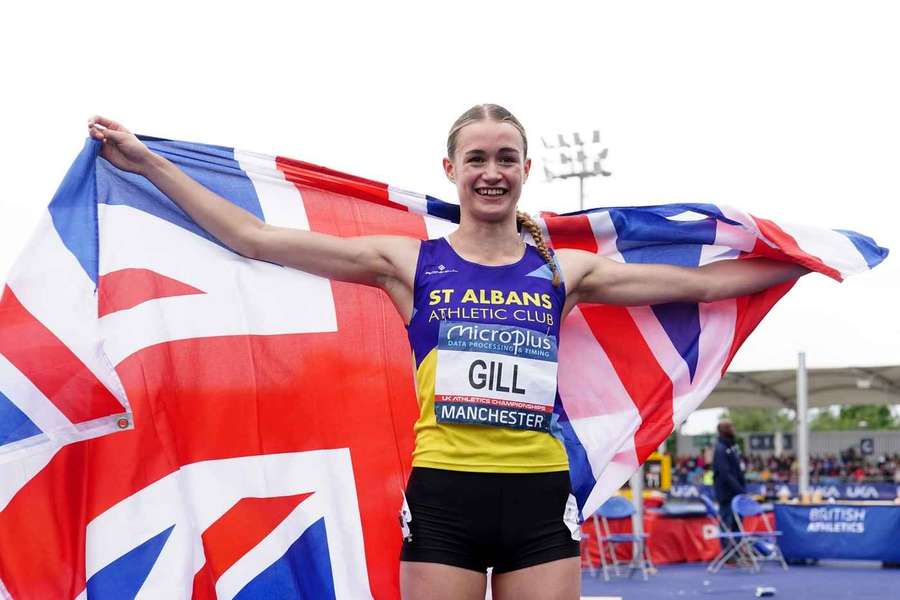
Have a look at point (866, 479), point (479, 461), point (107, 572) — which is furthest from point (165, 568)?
point (866, 479)

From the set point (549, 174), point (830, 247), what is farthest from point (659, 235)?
point (549, 174)

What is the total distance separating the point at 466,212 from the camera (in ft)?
10.3

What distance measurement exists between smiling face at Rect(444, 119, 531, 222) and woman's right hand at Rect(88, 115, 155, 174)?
3.35ft

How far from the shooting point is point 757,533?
41.4 ft

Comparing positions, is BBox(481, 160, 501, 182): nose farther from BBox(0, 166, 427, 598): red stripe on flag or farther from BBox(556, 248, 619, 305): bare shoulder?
BBox(0, 166, 427, 598): red stripe on flag

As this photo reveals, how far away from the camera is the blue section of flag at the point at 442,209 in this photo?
13.0 ft

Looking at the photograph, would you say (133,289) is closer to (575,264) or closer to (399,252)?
(399,252)

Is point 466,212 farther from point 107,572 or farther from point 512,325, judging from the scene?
point 107,572

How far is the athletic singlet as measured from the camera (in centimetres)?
292

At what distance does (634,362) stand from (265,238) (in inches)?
59.7

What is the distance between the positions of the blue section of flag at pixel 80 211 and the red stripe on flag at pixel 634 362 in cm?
173

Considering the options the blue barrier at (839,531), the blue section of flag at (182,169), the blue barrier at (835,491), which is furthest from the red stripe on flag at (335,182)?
the blue barrier at (835,491)

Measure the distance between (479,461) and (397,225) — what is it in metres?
1.35

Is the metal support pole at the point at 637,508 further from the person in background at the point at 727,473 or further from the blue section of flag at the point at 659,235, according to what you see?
the blue section of flag at the point at 659,235
